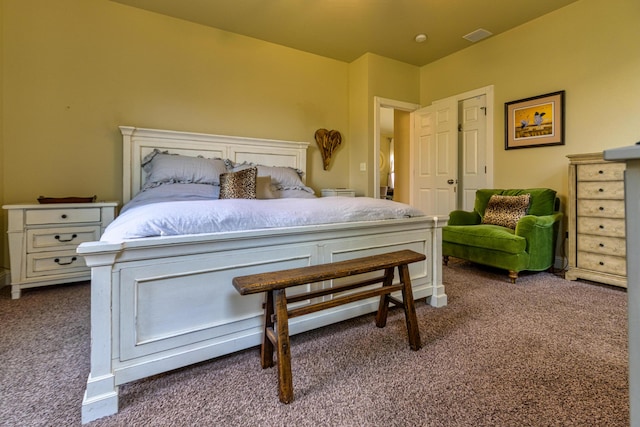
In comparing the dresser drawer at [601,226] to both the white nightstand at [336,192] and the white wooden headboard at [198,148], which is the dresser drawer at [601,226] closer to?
the white nightstand at [336,192]

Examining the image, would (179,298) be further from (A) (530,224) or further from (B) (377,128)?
(B) (377,128)

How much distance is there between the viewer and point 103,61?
2988 millimetres

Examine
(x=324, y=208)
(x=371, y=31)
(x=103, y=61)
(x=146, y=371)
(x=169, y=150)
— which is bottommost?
(x=146, y=371)

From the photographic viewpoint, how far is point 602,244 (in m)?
2.59

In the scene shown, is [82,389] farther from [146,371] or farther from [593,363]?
[593,363]

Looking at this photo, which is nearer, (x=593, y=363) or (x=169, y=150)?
(x=593, y=363)

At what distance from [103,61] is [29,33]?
0.56m

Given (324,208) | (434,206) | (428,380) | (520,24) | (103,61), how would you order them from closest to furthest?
(428,380)
(324,208)
(103,61)
(520,24)
(434,206)

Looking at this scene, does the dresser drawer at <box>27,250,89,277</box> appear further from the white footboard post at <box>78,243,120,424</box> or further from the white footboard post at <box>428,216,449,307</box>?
the white footboard post at <box>428,216,449,307</box>

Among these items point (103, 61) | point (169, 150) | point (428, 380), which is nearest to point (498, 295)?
point (428, 380)

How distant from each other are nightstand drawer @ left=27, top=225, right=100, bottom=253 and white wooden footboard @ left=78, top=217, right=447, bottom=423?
1.81 m

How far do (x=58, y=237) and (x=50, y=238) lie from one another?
50 mm

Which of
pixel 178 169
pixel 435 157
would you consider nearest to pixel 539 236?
pixel 435 157

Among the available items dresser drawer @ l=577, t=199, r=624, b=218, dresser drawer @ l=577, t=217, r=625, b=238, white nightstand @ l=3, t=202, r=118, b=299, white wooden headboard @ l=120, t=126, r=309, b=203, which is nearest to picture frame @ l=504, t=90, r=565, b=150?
dresser drawer @ l=577, t=199, r=624, b=218
